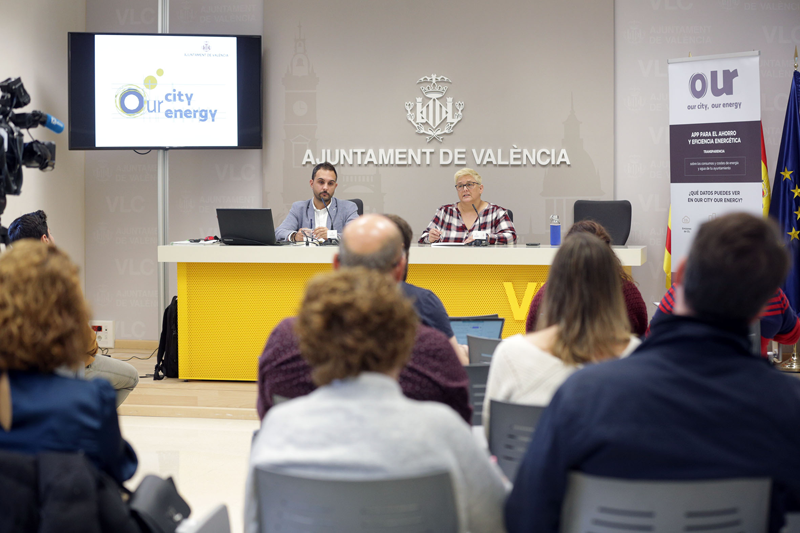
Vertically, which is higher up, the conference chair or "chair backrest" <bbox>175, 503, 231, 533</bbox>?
the conference chair

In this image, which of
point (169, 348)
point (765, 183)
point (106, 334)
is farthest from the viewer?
point (106, 334)

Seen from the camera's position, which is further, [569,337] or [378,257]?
[378,257]

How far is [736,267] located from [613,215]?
13.7 ft

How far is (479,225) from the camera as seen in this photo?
5.03m

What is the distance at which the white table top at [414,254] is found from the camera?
169 inches

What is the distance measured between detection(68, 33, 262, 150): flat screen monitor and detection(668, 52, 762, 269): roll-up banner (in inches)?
140

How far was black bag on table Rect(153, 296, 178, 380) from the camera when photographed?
473 cm

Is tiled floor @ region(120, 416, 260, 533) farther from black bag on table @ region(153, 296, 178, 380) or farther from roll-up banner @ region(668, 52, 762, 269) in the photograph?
roll-up banner @ region(668, 52, 762, 269)

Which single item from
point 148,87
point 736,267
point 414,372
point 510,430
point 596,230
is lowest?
point 510,430

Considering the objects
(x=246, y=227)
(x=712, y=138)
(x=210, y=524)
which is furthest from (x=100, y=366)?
(x=712, y=138)

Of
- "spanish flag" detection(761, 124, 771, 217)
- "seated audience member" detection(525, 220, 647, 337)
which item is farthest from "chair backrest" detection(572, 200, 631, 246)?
"seated audience member" detection(525, 220, 647, 337)

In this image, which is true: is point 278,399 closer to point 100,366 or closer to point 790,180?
point 100,366

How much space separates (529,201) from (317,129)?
1993 mm

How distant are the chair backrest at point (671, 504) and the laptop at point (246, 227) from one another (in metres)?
3.53
